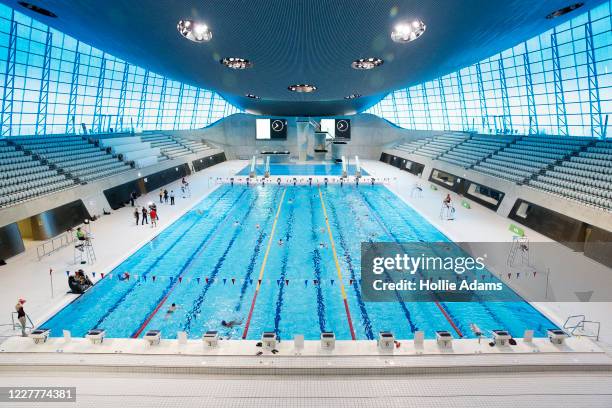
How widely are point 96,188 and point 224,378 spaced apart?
15.9 metres

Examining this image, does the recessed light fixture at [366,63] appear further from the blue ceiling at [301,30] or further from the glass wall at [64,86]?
the glass wall at [64,86]

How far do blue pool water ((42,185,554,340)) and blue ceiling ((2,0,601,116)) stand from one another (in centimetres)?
683

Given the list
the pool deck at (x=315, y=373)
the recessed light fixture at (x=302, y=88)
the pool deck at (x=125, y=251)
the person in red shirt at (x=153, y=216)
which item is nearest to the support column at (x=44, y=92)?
the pool deck at (x=125, y=251)

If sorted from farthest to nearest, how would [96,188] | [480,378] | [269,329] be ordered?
[96,188]
[269,329]
[480,378]

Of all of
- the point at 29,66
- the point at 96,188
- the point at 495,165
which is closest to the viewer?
the point at 96,188

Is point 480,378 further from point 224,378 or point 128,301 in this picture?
point 128,301

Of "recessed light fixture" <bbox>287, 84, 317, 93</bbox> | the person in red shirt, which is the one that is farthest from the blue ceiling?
the person in red shirt

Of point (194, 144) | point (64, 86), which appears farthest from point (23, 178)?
point (194, 144)

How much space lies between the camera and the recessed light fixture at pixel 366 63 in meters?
13.5

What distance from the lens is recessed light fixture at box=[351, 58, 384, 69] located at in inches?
530

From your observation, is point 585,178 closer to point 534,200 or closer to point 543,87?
point 534,200

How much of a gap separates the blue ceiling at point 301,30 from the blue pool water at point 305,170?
58.0ft

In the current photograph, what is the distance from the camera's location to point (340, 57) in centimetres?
1293

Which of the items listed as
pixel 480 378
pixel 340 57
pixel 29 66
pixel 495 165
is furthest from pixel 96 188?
pixel 495 165
